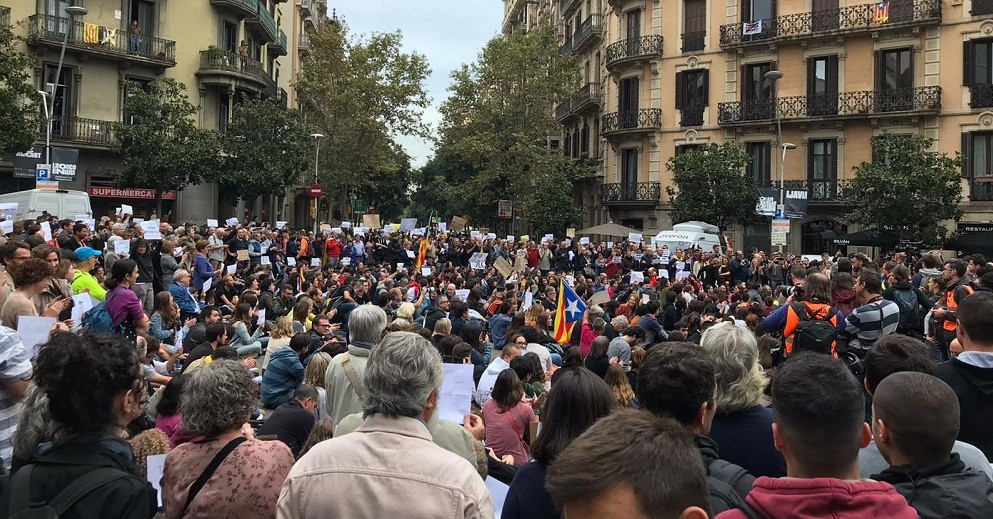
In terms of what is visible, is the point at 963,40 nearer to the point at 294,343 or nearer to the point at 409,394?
the point at 294,343

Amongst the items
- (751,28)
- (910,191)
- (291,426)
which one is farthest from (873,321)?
(751,28)

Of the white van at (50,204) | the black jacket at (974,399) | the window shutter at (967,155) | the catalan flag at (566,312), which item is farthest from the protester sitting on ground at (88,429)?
the window shutter at (967,155)

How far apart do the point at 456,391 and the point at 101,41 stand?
116 feet

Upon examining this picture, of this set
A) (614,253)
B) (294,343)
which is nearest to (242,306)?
(294,343)

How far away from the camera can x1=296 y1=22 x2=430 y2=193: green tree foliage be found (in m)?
46.8

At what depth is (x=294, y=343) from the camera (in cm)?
784

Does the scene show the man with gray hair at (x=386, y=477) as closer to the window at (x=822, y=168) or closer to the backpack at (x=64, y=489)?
the backpack at (x=64, y=489)

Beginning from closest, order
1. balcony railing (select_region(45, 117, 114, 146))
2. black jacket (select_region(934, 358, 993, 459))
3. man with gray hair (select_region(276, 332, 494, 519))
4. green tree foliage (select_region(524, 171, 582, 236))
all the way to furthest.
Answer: man with gray hair (select_region(276, 332, 494, 519))
black jacket (select_region(934, 358, 993, 459))
balcony railing (select_region(45, 117, 114, 146))
green tree foliage (select_region(524, 171, 582, 236))

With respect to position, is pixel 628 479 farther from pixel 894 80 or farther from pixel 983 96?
pixel 894 80

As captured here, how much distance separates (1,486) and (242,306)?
291 inches

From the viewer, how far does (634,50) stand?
1687 inches

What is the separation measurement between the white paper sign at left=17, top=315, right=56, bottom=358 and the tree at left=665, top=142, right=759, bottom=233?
109ft

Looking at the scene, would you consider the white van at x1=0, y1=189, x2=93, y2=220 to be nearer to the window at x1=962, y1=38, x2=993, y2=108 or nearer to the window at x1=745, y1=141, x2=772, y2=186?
the window at x1=745, y1=141, x2=772, y2=186

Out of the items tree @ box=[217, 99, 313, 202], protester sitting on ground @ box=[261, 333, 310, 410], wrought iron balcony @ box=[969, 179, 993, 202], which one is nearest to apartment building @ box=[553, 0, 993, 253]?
wrought iron balcony @ box=[969, 179, 993, 202]
